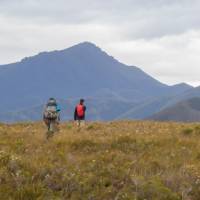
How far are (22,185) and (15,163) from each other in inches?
53.6

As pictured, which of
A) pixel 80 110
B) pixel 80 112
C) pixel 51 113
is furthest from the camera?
pixel 80 112

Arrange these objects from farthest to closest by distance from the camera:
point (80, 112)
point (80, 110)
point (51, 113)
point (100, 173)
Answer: point (80, 112)
point (80, 110)
point (51, 113)
point (100, 173)

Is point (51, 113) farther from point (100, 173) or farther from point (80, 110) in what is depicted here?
point (100, 173)

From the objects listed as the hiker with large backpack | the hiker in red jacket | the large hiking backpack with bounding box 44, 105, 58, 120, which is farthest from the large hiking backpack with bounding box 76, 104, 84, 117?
the large hiking backpack with bounding box 44, 105, 58, 120

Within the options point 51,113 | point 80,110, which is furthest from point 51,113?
point 80,110

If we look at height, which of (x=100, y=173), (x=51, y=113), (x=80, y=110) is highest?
(x=80, y=110)

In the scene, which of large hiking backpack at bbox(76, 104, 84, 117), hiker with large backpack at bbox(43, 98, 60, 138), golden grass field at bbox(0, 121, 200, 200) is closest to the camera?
golden grass field at bbox(0, 121, 200, 200)

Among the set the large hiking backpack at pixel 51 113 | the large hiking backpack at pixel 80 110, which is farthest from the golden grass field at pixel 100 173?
the large hiking backpack at pixel 80 110

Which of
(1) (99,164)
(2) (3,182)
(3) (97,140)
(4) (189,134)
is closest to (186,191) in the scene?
(1) (99,164)

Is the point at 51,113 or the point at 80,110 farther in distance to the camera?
the point at 80,110

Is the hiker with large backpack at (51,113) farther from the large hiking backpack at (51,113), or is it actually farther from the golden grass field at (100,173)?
the golden grass field at (100,173)

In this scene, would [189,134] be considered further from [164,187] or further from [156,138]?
[164,187]

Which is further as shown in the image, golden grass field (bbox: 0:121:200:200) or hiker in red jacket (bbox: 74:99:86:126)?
hiker in red jacket (bbox: 74:99:86:126)

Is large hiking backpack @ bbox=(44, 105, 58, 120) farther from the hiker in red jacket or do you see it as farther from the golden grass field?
the hiker in red jacket
